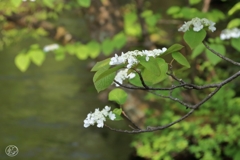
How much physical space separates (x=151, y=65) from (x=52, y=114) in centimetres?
224

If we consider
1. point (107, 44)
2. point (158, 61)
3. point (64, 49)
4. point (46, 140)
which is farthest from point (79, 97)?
point (158, 61)

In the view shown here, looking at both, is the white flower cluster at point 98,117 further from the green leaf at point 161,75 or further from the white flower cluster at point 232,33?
the white flower cluster at point 232,33

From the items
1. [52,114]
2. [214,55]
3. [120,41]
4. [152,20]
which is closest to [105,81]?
[214,55]

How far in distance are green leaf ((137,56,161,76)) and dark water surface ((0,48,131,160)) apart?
1.60m

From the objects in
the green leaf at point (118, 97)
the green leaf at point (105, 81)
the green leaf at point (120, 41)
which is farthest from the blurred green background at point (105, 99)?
the green leaf at point (105, 81)

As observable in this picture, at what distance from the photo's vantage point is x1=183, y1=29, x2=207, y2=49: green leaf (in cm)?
83

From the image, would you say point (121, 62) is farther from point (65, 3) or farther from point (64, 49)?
point (65, 3)

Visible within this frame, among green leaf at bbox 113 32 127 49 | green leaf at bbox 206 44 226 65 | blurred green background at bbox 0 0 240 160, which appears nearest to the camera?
green leaf at bbox 206 44 226 65

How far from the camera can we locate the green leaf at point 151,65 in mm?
732

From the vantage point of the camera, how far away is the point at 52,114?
114 inches

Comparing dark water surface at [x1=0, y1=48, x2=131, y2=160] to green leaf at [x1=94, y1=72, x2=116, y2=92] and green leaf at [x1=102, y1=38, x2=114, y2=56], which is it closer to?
green leaf at [x1=102, y1=38, x2=114, y2=56]

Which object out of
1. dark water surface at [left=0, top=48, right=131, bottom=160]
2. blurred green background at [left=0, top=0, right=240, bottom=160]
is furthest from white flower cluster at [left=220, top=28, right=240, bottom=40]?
dark water surface at [left=0, top=48, right=131, bottom=160]

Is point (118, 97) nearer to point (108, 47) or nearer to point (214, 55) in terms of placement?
point (214, 55)

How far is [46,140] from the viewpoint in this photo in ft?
8.07
